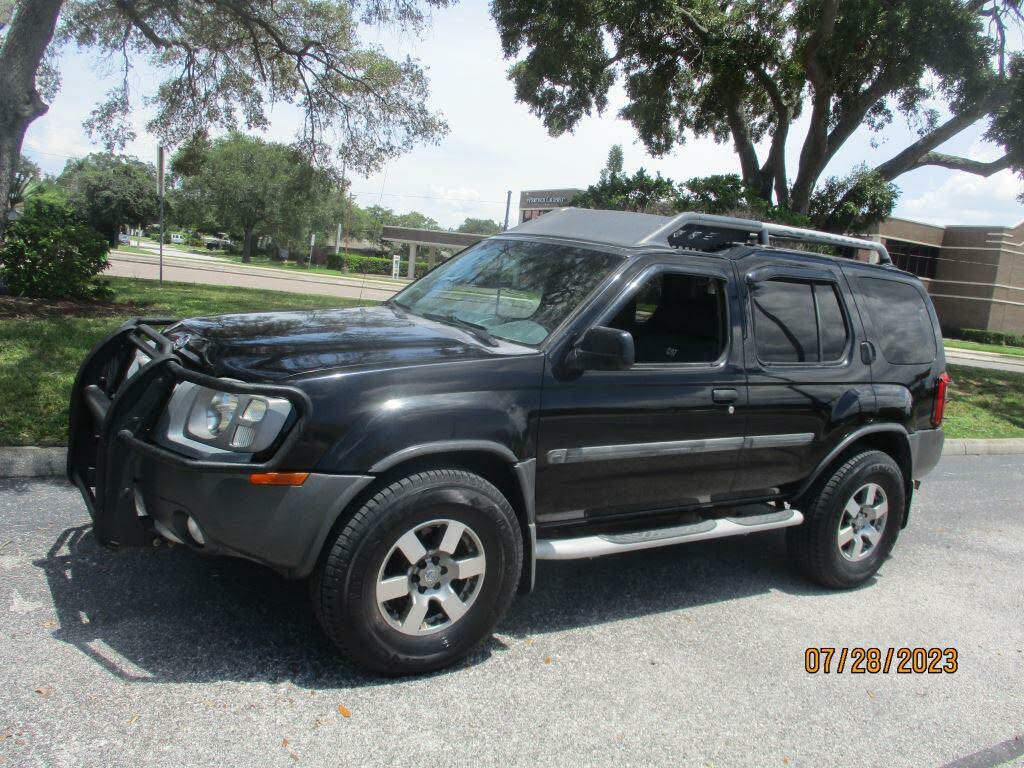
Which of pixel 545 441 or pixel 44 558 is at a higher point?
pixel 545 441

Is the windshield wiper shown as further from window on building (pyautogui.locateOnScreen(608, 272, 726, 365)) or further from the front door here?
window on building (pyautogui.locateOnScreen(608, 272, 726, 365))

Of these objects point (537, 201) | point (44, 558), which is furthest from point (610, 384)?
point (537, 201)

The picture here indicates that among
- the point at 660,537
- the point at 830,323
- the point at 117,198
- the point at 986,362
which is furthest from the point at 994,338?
the point at 117,198

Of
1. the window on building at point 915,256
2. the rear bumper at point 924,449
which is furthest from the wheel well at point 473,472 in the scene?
the window on building at point 915,256

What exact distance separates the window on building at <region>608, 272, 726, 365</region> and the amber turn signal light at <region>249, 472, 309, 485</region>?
6.32 feet

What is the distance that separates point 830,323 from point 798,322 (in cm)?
30

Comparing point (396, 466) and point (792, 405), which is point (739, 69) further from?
point (396, 466)

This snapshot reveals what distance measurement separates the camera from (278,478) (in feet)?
10.3

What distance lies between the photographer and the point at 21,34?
37.6ft

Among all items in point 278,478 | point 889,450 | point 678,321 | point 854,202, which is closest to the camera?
point 278,478

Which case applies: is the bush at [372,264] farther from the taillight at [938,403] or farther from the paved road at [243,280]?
the taillight at [938,403]

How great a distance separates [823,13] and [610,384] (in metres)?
13.1

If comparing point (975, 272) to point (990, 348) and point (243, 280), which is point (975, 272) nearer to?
point (990, 348)

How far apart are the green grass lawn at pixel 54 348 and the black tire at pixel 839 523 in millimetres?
5056
